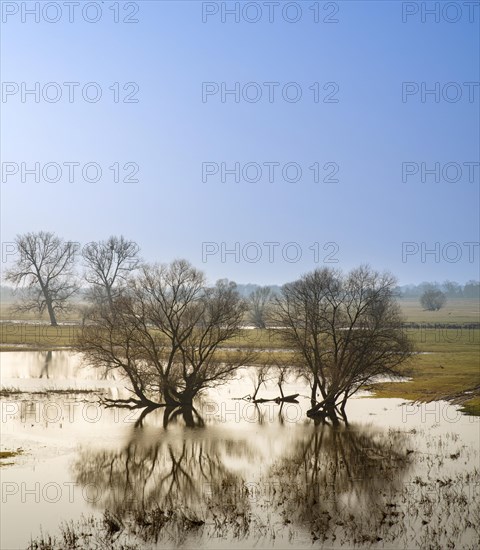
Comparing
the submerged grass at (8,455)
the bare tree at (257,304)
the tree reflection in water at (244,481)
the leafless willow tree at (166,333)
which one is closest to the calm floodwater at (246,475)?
the tree reflection in water at (244,481)

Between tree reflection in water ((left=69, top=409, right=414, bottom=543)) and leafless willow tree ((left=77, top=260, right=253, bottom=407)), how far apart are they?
6.14 meters

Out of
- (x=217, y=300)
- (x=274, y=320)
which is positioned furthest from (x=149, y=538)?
(x=217, y=300)

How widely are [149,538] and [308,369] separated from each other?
25.4 meters

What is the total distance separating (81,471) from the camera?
29531 millimetres

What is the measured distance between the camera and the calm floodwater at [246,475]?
74.0 feet

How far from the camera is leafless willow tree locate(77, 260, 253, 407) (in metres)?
44.8

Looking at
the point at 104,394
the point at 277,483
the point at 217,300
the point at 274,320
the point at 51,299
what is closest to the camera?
the point at 277,483

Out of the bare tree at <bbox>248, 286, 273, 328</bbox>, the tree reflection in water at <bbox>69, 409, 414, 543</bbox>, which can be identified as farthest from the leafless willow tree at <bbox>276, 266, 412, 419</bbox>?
the bare tree at <bbox>248, 286, 273, 328</bbox>

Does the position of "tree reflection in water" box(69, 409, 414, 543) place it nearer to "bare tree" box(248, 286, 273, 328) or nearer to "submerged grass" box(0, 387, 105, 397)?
"submerged grass" box(0, 387, 105, 397)

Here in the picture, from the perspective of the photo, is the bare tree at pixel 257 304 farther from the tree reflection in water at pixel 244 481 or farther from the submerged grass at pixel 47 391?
the tree reflection in water at pixel 244 481

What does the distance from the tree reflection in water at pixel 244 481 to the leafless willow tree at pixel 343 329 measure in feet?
14.8

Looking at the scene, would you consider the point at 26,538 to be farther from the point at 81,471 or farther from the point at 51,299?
the point at 51,299

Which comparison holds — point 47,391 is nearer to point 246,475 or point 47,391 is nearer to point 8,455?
point 8,455

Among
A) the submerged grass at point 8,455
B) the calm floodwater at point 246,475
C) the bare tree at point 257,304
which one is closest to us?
the calm floodwater at point 246,475
